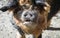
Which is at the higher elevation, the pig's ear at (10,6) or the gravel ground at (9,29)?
the pig's ear at (10,6)

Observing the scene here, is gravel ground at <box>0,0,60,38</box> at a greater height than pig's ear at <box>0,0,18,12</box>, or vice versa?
pig's ear at <box>0,0,18,12</box>

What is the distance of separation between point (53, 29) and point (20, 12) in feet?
2.27

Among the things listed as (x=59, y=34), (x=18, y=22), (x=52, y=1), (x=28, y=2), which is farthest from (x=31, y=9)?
(x=59, y=34)

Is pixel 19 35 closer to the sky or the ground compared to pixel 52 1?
closer to the ground

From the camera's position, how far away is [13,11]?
51.4 inches

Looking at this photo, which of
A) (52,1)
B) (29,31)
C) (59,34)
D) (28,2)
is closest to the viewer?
(28,2)

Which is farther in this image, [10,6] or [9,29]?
[9,29]

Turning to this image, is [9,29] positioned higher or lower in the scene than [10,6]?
lower

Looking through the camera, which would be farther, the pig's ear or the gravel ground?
the gravel ground

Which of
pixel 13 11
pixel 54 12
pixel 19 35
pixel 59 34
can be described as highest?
pixel 13 11

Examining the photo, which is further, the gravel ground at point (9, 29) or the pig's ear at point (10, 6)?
the gravel ground at point (9, 29)

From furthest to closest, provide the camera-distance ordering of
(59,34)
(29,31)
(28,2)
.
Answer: (59,34)
(29,31)
(28,2)

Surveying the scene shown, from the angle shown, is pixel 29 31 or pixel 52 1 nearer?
pixel 29 31

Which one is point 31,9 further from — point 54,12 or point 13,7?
point 54,12
